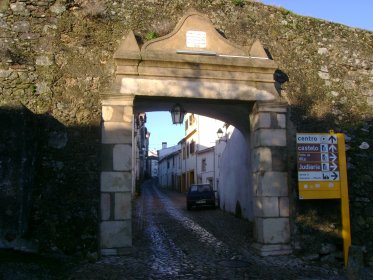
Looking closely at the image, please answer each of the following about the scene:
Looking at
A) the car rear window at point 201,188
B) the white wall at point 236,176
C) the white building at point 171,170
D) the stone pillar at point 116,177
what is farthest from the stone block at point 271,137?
the white building at point 171,170

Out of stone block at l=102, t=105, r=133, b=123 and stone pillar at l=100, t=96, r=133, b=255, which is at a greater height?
stone block at l=102, t=105, r=133, b=123

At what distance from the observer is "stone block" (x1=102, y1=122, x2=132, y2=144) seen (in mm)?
6043

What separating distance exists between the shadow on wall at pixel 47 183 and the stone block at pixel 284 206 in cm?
287

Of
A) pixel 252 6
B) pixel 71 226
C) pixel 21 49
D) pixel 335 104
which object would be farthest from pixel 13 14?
pixel 335 104

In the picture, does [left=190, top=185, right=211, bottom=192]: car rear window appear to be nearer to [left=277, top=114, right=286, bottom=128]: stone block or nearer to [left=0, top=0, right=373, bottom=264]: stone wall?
[left=0, top=0, right=373, bottom=264]: stone wall

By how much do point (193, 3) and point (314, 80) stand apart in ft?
8.21

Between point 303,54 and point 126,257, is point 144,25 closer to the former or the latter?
point 303,54

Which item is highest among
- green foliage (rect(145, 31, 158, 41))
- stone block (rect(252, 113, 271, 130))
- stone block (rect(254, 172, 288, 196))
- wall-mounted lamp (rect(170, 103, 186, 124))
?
green foliage (rect(145, 31, 158, 41))

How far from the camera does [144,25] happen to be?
6.62 m

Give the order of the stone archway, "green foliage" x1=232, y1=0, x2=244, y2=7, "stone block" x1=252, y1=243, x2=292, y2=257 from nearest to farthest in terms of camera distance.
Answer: the stone archway, "stone block" x1=252, y1=243, x2=292, y2=257, "green foliage" x1=232, y1=0, x2=244, y2=7

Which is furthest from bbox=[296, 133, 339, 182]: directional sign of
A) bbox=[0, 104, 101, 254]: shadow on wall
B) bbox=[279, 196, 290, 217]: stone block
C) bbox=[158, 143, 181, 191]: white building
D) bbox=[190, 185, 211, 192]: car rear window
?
bbox=[158, 143, 181, 191]: white building

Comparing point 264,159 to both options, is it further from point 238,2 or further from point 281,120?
point 238,2

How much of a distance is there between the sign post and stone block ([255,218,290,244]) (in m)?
0.55

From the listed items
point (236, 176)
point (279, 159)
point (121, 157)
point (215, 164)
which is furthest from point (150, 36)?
point (215, 164)
